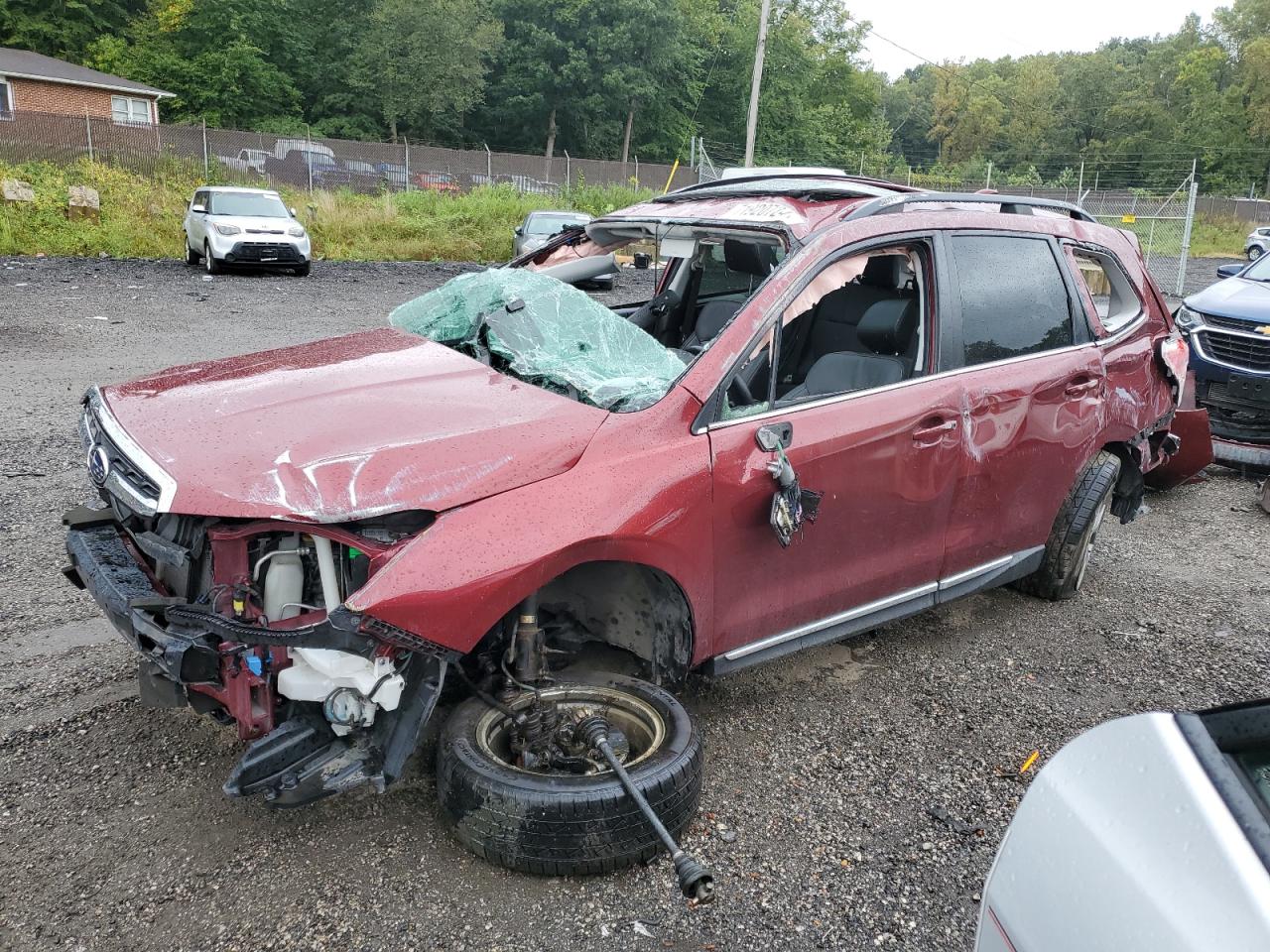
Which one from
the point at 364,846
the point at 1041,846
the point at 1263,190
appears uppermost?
the point at 1263,190

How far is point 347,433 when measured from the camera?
113 inches

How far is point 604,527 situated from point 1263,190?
7421cm

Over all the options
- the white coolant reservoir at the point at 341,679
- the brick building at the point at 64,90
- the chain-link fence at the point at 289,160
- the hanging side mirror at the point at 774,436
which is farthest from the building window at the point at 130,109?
the white coolant reservoir at the point at 341,679

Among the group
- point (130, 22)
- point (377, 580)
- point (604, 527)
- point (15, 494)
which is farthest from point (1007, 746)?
point (130, 22)

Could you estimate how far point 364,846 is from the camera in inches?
113

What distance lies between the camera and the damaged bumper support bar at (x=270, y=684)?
253cm

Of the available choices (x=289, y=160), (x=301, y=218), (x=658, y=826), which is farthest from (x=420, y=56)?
(x=658, y=826)

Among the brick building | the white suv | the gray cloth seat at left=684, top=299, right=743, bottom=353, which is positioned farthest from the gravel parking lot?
the brick building

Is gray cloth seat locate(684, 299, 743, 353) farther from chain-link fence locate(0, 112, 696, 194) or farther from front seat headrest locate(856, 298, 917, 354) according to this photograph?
chain-link fence locate(0, 112, 696, 194)

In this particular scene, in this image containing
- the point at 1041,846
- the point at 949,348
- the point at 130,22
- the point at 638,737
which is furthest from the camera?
the point at 130,22

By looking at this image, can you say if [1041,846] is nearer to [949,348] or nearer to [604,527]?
[604,527]

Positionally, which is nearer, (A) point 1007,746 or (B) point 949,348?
(A) point 1007,746

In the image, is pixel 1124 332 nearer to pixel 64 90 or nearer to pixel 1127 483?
pixel 1127 483

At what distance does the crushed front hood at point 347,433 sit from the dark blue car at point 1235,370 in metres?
6.40
